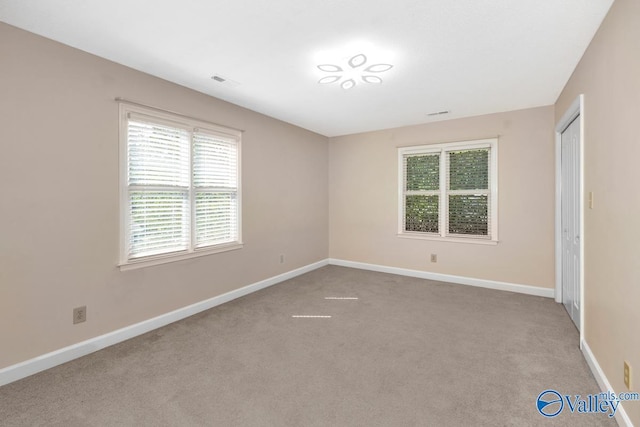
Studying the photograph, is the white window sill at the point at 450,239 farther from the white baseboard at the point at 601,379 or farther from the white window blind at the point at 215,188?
the white window blind at the point at 215,188

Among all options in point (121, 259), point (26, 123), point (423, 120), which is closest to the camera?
point (26, 123)

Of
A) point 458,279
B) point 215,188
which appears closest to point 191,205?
point 215,188

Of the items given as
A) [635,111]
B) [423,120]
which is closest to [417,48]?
[635,111]

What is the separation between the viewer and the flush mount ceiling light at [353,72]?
2.71m

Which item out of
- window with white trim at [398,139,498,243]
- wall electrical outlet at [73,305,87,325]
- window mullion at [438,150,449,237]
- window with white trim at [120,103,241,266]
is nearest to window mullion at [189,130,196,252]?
window with white trim at [120,103,241,266]

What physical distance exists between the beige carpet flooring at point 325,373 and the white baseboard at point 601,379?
0.19 ft

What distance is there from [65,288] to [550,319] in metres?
4.64

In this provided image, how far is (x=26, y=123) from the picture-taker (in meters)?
2.22

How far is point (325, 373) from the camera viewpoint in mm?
2246

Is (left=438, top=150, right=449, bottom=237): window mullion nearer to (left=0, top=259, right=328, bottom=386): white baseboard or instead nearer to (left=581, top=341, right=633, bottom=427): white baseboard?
(left=581, top=341, right=633, bottom=427): white baseboard

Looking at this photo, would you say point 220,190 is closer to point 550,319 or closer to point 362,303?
point 362,303

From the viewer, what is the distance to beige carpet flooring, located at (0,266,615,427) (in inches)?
71.1

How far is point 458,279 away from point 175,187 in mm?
4107

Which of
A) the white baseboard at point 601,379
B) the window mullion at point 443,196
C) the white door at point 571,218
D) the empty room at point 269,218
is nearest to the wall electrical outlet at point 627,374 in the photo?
the empty room at point 269,218
